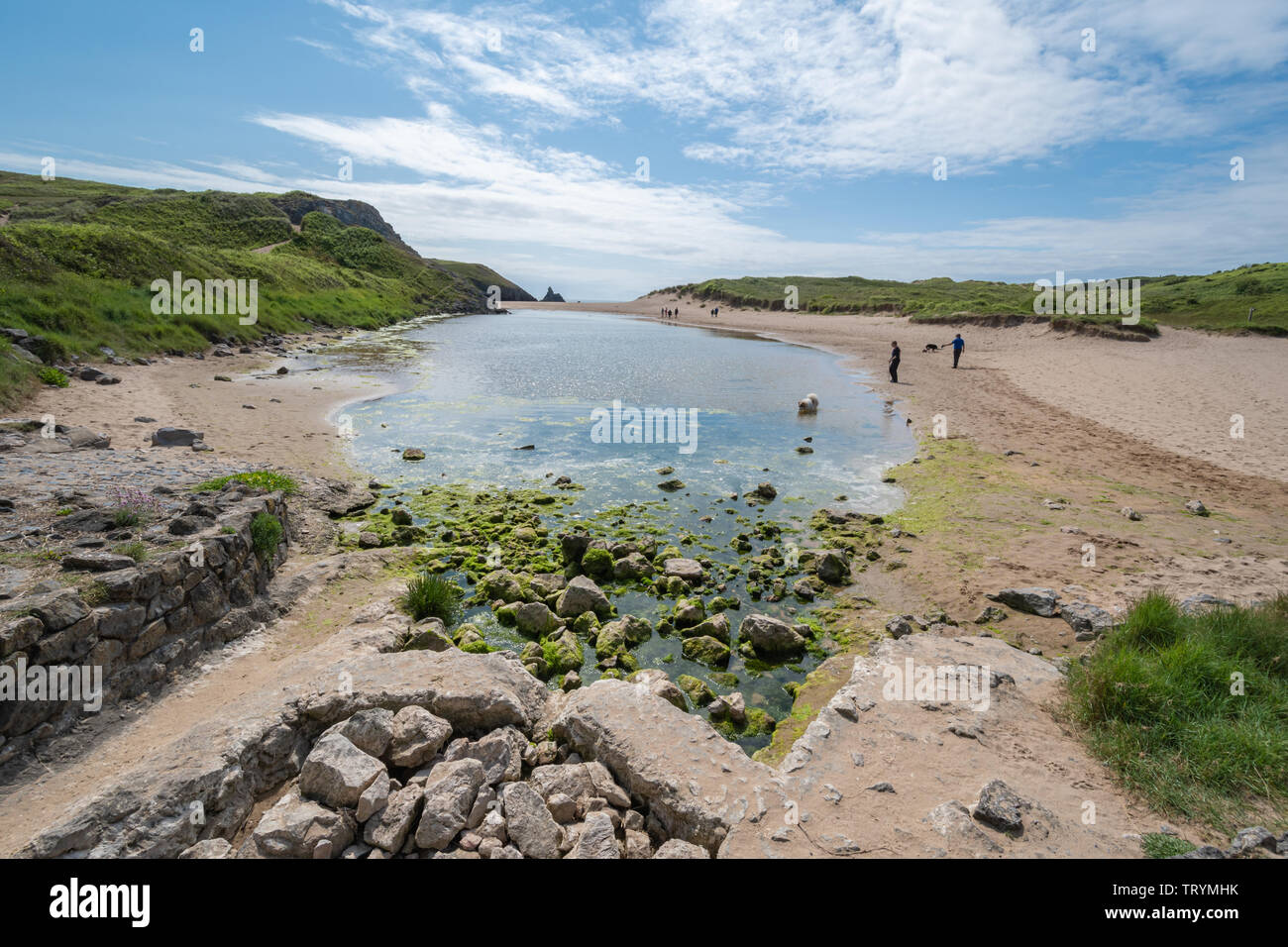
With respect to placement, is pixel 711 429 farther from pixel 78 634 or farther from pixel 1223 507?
pixel 78 634

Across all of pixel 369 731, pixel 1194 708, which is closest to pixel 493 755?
pixel 369 731

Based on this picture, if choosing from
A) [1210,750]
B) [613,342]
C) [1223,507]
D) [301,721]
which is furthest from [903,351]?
[301,721]

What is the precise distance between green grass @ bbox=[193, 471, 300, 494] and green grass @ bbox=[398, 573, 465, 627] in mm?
4374

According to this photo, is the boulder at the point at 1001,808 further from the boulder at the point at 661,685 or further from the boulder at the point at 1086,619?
the boulder at the point at 1086,619

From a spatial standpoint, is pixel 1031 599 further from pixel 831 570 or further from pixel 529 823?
pixel 529 823

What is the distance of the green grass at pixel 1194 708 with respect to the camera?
17.5 ft

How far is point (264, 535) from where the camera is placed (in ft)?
31.9

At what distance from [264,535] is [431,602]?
3.05 metres

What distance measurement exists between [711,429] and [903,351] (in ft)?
104

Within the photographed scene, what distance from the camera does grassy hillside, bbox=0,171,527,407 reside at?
25.3m

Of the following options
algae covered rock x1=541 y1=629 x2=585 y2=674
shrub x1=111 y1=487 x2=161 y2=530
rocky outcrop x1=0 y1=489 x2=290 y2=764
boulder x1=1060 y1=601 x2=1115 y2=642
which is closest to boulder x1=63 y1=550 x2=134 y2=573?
rocky outcrop x1=0 y1=489 x2=290 y2=764

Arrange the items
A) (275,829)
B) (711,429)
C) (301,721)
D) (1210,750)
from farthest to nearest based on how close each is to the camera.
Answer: (711,429), (301,721), (1210,750), (275,829)

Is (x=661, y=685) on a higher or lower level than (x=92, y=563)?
lower
